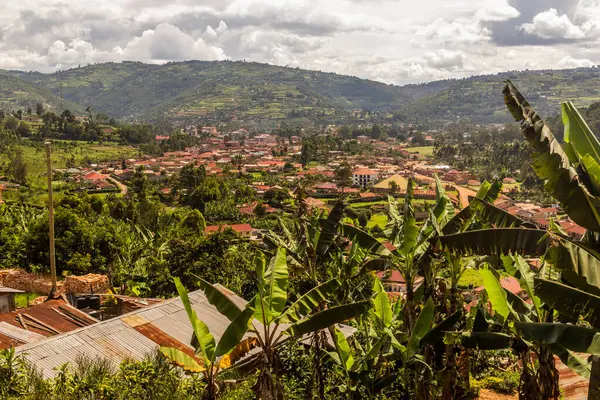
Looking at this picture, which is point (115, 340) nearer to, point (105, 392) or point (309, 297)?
point (105, 392)

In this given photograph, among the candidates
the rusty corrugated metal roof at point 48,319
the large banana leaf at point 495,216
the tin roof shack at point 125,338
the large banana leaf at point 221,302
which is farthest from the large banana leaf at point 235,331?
the rusty corrugated metal roof at point 48,319

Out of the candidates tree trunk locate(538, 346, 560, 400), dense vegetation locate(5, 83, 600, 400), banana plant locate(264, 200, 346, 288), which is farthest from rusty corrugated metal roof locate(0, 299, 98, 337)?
tree trunk locate(538, 346, 560, 400)

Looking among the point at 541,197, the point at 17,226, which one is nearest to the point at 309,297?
the point at 17,226

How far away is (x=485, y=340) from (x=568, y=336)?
1.34 meters

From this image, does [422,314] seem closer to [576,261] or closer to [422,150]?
[576,261]

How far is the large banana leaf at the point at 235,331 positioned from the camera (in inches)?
189

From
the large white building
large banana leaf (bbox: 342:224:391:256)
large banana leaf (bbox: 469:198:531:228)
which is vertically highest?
large banana leaf (bbox: 469:198:531:228)

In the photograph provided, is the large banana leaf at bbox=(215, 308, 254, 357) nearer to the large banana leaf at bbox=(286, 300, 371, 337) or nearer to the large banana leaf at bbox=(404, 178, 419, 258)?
the large banana leaf at bbox=(286, 300, 371, 337)

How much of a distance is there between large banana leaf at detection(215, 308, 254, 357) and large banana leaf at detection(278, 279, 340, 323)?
1.39ft

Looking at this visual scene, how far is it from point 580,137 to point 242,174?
6222 centimetres

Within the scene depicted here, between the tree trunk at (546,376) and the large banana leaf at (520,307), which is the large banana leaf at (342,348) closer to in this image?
the large banana leaf at (520,307)

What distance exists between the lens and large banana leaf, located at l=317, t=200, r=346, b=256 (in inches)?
273

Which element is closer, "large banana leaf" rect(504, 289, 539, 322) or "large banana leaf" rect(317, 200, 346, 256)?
"large banana leaf" rect(504, 289, 539, 322)

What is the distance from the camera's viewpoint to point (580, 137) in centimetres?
449
